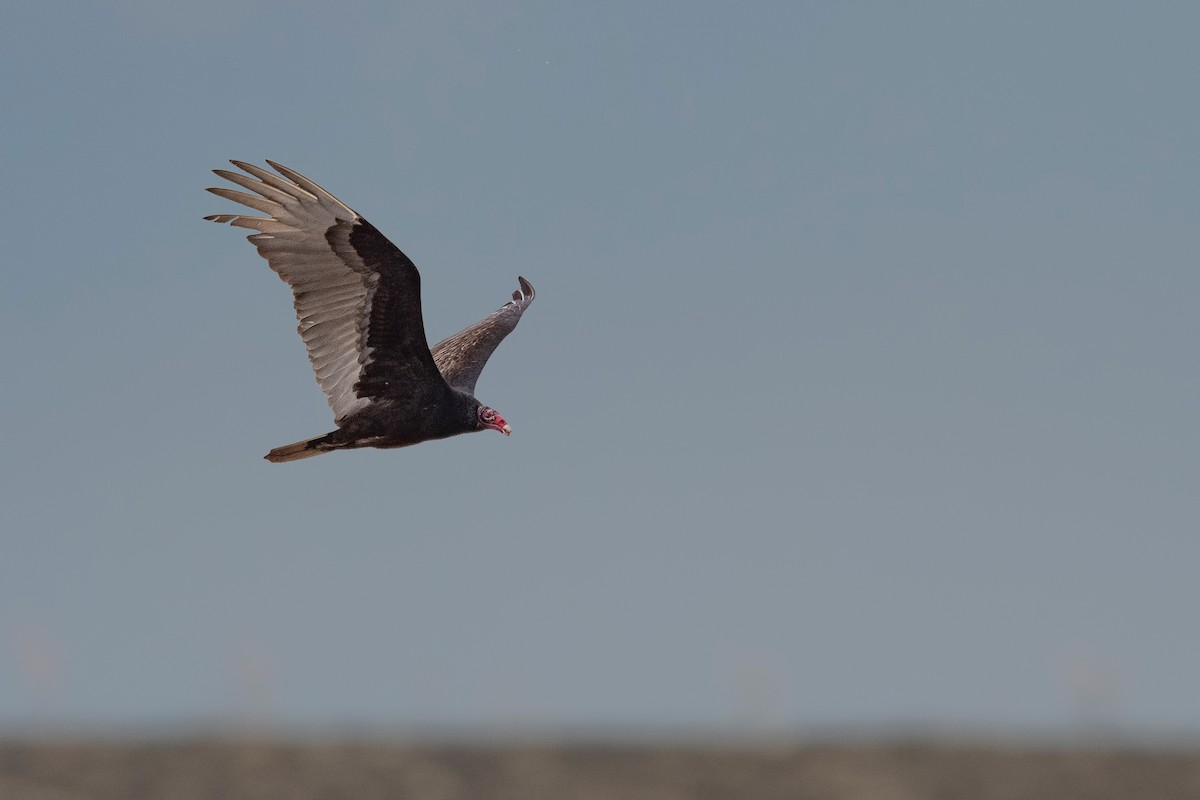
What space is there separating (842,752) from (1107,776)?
3.04 metres

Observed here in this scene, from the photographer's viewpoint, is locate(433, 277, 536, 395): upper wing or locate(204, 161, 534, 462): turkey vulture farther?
locate(433, 277, 536, 395): upper wing

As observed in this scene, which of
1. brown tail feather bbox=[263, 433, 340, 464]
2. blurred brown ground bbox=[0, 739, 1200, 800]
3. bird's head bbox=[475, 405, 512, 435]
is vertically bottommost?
blurred brown ground bbox=[0, 739, 1200, 800]

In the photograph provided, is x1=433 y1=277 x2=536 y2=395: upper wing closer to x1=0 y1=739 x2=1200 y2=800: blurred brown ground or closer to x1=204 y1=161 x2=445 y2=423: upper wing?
x1=204 y1=161 x2=445 y2=423: upper wing

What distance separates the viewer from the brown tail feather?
1278 centimetres

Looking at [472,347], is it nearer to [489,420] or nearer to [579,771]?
[489,420]

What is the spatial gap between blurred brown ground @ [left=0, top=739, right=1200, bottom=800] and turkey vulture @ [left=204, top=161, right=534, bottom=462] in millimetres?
7938

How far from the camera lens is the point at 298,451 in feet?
42.0

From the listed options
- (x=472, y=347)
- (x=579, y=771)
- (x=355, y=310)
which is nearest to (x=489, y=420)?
(x=355, y=310)

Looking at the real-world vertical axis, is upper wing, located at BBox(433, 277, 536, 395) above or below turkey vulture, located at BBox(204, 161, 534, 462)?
above

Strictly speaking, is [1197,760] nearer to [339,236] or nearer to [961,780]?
[961,780]

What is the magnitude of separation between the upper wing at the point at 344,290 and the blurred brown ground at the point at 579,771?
8025mm

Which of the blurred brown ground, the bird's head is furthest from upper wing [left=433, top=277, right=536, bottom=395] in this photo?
the blurred brown ground

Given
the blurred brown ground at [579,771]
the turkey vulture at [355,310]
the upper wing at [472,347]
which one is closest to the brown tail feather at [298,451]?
the turkey vulture at [355,310]

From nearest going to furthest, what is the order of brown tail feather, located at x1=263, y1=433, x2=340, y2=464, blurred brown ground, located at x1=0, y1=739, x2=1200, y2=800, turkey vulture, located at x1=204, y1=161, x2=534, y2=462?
1. brown tail feather, located at x1=263, y1=433, x2=340, y2=464
2. turkey vulture, located at x1=204, y1=161, x2=534, y2=462
3. blurred brown ground, located at x1=0, y1=739, x2=1200, y2=800
